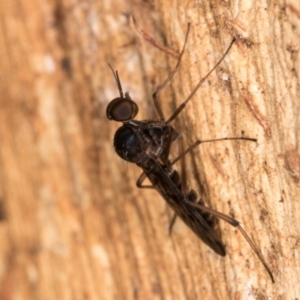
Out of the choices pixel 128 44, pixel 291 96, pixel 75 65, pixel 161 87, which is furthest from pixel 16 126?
pixel 291 96

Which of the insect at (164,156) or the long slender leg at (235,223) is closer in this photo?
the long slender leg at (235,223)

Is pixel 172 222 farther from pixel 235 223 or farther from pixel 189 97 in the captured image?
pixel 189 97

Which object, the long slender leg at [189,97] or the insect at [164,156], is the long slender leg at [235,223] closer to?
the insect at [164,156]

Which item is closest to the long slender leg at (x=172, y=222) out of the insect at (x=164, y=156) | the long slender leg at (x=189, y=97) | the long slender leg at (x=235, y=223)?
the insect at (x=164, y=156)

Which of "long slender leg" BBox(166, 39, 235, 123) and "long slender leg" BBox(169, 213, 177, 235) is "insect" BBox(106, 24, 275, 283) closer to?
"long slender leg" BBox(166, 39, 235, 123)

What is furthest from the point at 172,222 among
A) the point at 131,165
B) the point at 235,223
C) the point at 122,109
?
the point at 122,109

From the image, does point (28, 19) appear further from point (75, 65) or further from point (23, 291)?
point (23, 291)
